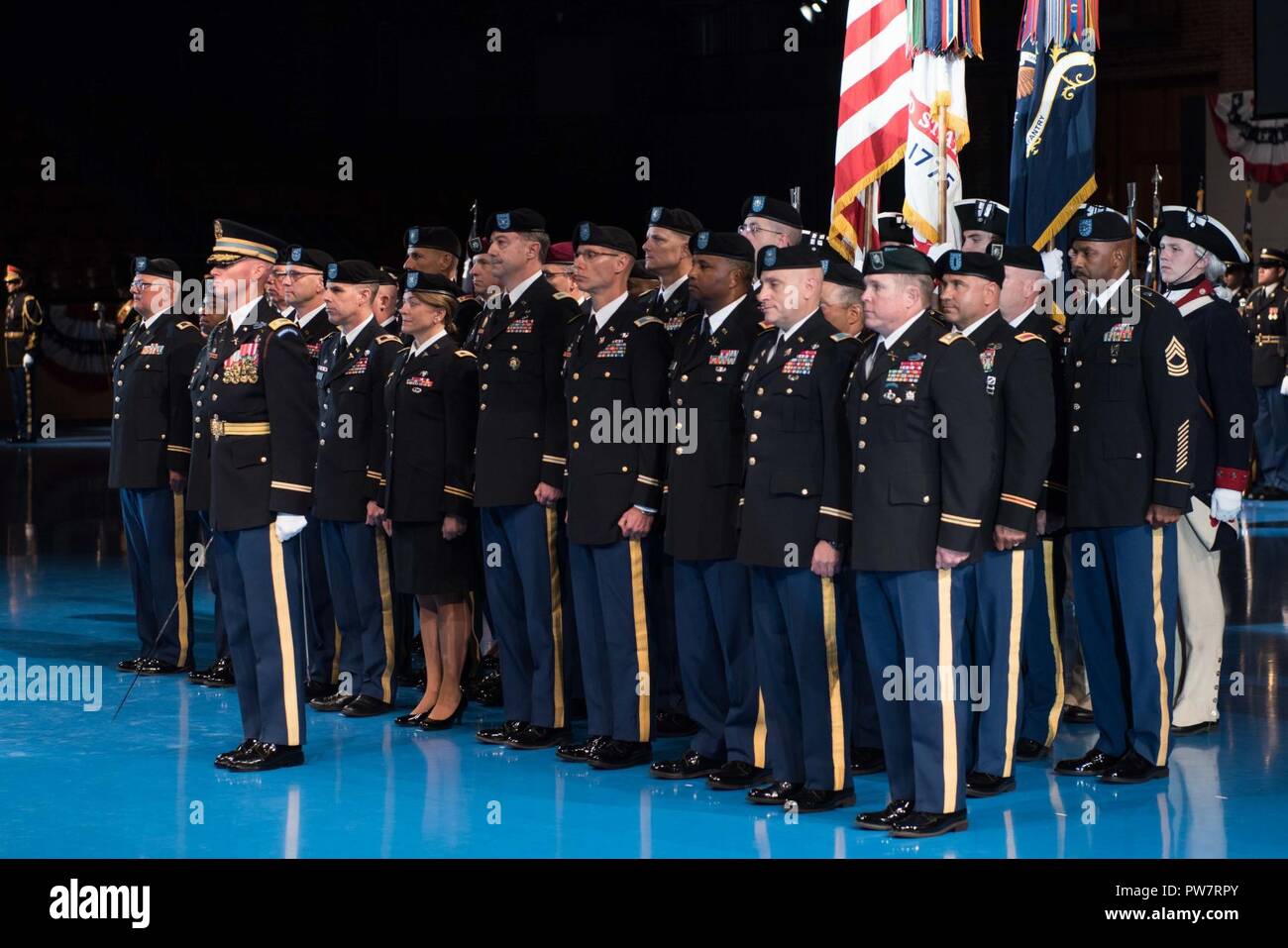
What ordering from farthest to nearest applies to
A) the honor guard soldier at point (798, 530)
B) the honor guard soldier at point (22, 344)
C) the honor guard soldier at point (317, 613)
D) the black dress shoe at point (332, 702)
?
the honor guard soldier at point (22, 344), the honor guard soldier at point (317, 613), the black dress shoe at point (332, 702), the honor guard soldier at point (798, 530)

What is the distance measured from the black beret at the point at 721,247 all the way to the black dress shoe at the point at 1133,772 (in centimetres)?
186

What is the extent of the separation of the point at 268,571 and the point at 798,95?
46.0 feet

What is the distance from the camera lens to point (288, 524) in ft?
17.1

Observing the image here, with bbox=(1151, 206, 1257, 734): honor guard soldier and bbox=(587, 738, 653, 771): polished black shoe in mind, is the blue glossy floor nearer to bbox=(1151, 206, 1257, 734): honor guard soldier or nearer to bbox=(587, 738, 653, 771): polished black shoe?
bbox=(587, 738, 653, 771): polished black shoe

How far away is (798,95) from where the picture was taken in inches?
723

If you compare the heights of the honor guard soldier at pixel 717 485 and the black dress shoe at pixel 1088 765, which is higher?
the honor guard soldier at pixel 717 485

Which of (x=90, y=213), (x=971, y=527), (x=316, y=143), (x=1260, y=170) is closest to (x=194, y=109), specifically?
(x=316, y=143)

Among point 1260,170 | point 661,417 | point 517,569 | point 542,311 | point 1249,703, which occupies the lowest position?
point 1249,703

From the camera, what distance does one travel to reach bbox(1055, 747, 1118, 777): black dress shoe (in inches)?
205

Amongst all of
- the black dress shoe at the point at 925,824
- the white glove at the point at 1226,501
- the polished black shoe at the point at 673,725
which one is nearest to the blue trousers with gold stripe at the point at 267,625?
the polished black shoe at the point at 673,725

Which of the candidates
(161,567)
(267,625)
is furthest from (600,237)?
(161,567)

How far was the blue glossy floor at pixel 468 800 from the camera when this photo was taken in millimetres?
4387

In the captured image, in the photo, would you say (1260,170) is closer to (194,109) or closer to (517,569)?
(194,109)

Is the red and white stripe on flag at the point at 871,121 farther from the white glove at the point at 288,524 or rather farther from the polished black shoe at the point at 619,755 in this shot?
the white glove at the point at 288,524
